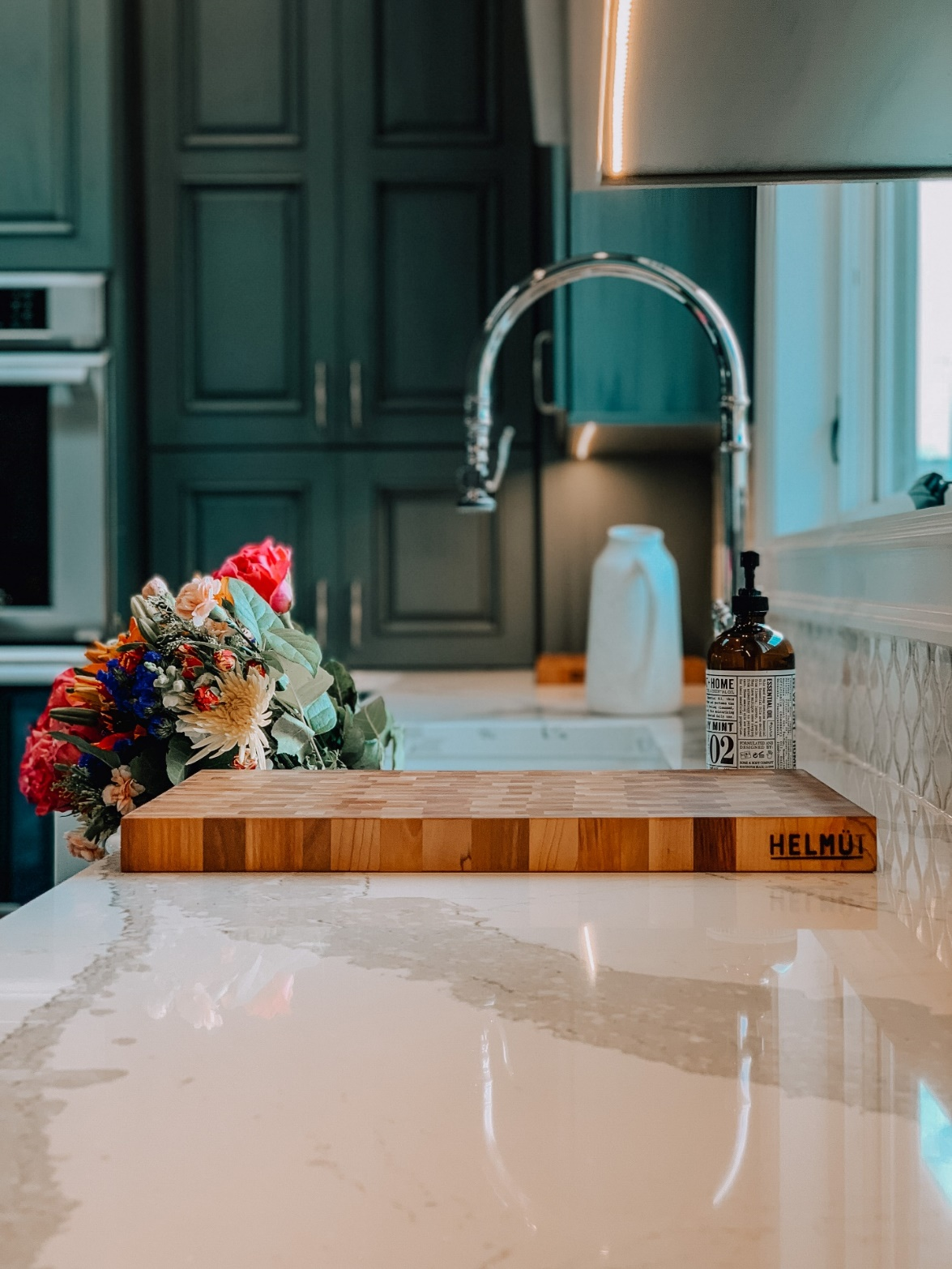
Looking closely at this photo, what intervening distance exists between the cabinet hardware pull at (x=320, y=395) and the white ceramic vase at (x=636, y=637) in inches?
35.2

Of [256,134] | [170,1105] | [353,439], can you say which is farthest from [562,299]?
[170,1105]

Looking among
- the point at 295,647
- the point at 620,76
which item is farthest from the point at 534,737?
the point at 620,76

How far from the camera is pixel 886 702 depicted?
1080 mm

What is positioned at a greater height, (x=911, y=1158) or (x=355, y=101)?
(x=355, y=101)

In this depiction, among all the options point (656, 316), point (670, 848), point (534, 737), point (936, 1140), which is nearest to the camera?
point (936, 1140)

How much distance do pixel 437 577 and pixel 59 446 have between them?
2.54 ft

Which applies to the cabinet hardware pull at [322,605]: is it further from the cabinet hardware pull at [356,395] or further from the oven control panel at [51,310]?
the oven control panel at [51,310]

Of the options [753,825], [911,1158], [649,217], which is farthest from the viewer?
[649,217]

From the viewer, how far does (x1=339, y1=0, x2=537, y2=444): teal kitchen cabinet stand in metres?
2.52

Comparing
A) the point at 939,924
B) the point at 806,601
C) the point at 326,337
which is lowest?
the point at 939,924

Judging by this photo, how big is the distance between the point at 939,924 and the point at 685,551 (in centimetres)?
200

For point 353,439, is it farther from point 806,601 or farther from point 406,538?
point 806,601

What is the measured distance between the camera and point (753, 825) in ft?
2.22

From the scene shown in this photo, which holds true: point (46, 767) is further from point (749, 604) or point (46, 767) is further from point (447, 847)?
point (749, 604)
